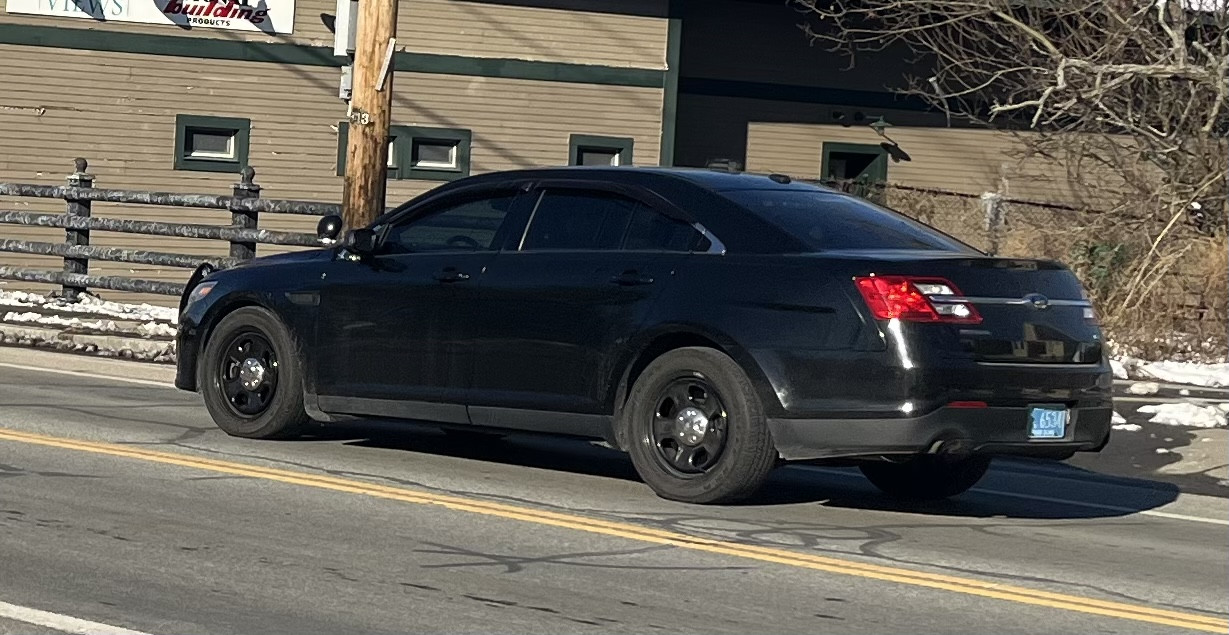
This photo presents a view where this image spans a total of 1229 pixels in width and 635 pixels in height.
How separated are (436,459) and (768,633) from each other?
4670 millimetres

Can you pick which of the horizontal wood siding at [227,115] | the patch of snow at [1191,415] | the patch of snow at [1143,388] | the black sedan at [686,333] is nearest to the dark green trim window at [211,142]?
the horizontal wood siding at [227,115]

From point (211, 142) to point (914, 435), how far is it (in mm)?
18286

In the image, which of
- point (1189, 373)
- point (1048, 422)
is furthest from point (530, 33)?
point (1048, 422)

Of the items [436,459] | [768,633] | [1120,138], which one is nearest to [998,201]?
[1120,138]

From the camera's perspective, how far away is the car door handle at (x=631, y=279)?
9541 mm

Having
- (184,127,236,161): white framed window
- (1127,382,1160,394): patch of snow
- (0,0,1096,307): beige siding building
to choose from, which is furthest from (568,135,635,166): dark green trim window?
(1127,382,1160,394): patch of snow

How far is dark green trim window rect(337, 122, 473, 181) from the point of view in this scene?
25891mm

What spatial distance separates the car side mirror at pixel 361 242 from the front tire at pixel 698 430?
205cm

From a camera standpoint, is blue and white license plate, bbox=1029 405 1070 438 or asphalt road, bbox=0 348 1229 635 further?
blue and white license plate, bbox=1029 405 1070 438

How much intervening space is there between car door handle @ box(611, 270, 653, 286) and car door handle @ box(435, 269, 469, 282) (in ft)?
3.33

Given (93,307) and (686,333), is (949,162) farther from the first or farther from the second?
(686,333)

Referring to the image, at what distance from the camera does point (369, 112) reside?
52.2ft

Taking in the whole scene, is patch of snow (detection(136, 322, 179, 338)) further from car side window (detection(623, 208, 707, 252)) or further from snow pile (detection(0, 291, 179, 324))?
car side window (detection(623, 208, 707, 252))

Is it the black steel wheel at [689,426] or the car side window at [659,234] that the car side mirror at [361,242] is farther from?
the black steel wheel at [689,426]
